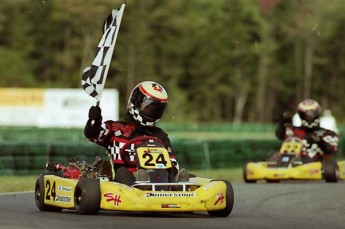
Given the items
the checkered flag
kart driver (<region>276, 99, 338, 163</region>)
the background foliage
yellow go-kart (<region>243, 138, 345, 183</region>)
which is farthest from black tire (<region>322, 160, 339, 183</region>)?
the background foliage

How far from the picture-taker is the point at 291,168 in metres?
19.2

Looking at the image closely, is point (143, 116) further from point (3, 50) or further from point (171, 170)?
point (3, 50)

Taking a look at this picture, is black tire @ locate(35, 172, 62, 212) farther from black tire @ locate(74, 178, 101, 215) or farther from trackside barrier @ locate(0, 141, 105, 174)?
trackside barrier @ locate(0, 141, 105, 174)

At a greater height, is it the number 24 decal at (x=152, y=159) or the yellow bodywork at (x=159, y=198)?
the number 24 decal at (x=152, y=159)

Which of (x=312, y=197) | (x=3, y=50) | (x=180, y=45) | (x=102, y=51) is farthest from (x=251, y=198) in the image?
(x=180, y=45)

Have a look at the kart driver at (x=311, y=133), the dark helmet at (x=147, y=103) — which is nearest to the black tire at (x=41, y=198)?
the dark helmet at (x=147, y=103)

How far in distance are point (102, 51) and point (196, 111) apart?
8323 cm

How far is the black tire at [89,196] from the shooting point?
11.0 m

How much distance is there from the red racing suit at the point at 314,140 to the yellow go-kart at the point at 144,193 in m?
8.64

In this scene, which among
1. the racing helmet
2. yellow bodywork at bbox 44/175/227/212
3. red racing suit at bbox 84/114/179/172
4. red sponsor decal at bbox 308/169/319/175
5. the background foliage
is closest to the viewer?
yellow bodywork at bbox 44/175/227/212

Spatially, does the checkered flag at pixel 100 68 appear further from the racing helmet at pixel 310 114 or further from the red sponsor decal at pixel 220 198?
the racing helmet at pixel 310 114

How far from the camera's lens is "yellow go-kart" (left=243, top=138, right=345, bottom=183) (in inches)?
757

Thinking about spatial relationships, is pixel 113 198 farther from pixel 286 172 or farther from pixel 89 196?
pixel 286 172

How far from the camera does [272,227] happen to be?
10.3 metres
